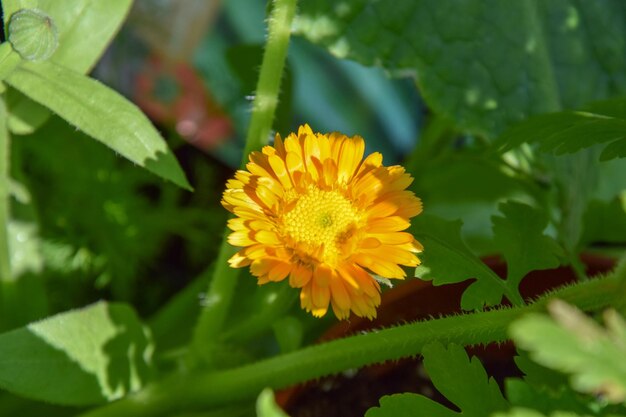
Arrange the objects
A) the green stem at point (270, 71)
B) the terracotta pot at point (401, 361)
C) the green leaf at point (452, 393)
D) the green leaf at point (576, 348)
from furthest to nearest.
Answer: the terracotta pot at point (401, 361) < the green stem at point (270, 71) < the green leaf at point (452, 393) < the green leaf at point (576, 348)

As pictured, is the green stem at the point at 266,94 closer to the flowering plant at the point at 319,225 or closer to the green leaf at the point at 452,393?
the flowering plant at the point at 319,225

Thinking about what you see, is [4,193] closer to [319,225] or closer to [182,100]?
[319,225]

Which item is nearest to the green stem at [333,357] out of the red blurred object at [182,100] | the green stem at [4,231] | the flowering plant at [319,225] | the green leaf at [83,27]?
the flowering plant at [319,225]

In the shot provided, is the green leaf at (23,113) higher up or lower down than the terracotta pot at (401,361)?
higher up

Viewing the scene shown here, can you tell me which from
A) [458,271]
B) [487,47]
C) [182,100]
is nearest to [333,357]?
[458,271]

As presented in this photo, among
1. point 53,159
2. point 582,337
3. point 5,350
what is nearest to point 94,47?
point 5,350

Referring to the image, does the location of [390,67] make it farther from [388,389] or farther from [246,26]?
[246,26]
